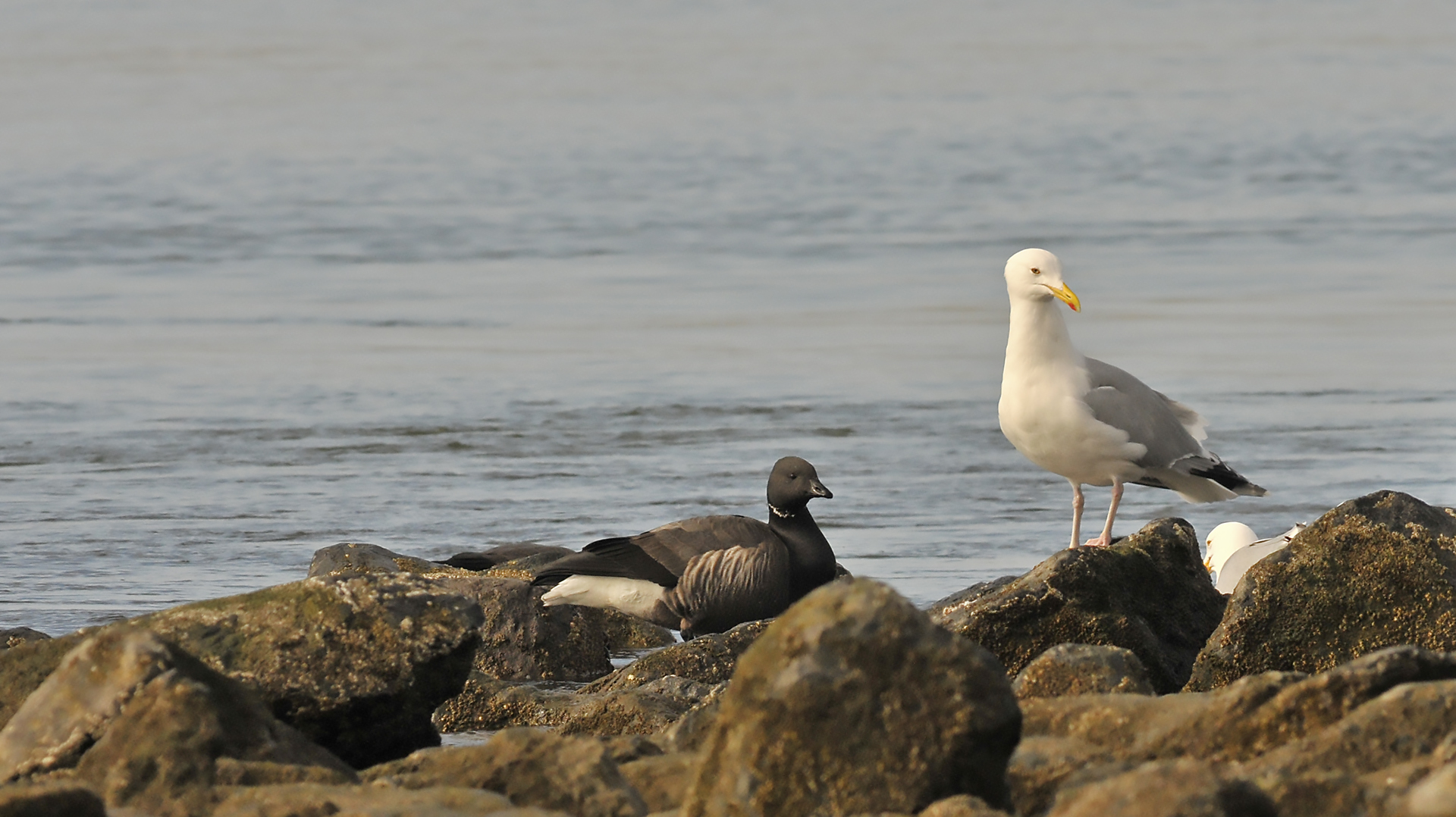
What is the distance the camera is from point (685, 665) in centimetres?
691

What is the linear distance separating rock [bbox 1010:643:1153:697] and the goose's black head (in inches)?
114

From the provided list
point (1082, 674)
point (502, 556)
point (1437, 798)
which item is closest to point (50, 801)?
point (1437, 798)

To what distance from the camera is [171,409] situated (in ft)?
43.6

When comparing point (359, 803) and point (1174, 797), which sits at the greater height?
point (1174, 797)

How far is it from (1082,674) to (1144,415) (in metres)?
3.66

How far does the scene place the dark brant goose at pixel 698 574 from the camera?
8.20 m

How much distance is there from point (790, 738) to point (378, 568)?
453 centimetres

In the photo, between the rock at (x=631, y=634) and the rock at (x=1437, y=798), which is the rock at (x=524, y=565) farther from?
the rock at (x=1437, y=798)

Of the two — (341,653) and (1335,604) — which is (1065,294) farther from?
(341,653)

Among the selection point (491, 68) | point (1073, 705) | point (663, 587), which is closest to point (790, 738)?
point (1073, 705)

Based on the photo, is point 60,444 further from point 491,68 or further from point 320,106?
point 491,68

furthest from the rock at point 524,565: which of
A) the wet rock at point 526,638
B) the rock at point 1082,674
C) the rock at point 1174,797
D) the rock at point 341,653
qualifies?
the rock at point 1174,797

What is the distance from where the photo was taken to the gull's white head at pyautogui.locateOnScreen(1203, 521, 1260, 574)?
A: 9195 mm

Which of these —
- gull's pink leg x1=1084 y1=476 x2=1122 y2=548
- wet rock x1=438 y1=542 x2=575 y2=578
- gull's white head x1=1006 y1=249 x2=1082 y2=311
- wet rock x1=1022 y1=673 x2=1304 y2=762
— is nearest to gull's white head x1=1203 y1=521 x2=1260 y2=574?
gull's pink leg x1=1084 y1=476 x2=1122 y2=548
